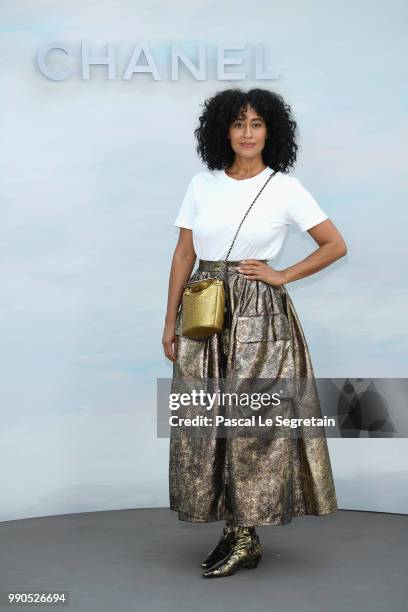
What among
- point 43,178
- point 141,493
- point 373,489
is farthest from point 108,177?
point 373,489

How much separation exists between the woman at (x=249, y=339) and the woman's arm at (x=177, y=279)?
0.28ft

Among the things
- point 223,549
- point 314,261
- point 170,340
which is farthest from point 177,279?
point 223,549

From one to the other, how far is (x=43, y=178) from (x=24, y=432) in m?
1.17

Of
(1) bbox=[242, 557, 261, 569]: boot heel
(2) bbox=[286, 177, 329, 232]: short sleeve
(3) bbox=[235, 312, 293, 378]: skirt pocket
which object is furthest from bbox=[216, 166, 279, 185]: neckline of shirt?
(1) bbox=[242, 557, 261, 569]: boot heel

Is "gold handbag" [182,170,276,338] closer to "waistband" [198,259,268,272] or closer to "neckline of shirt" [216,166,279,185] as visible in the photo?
"waistband" [198,259,268,272]

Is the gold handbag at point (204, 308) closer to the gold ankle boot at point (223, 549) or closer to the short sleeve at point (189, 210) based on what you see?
the short sleeve at point (189, 210)

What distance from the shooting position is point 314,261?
11.7ft

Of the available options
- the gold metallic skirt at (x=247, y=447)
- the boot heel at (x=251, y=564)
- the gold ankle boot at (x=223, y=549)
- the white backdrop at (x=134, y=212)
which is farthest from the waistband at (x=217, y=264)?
the white backdrop at (x=134, y=212)

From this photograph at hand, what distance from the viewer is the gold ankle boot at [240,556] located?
3484 mm

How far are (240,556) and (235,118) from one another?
153cm

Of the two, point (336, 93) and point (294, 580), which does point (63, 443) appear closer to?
point (294, 580)

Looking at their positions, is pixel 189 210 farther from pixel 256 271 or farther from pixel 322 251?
pixel 322 251

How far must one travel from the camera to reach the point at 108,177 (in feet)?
15.3

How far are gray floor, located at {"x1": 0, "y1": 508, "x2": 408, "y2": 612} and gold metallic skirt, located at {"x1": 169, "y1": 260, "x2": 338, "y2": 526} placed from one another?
9.2 inches
